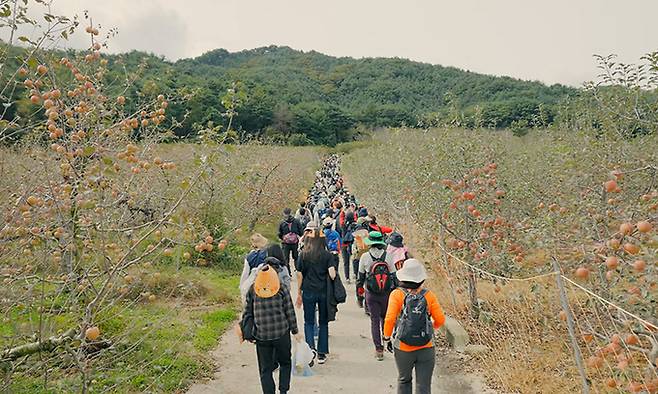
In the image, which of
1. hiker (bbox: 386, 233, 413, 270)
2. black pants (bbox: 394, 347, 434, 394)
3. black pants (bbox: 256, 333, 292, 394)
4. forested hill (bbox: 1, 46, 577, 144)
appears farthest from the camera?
forested hill (bbox: 1, 46, 577, 144)

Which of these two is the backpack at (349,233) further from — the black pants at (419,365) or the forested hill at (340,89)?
the forested hill at (340,89)

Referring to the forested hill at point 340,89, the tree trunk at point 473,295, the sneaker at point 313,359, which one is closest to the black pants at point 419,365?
the sneaker at point 313,359

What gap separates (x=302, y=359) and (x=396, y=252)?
1.77m

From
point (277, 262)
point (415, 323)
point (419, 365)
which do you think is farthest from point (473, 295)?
point (277, 262)

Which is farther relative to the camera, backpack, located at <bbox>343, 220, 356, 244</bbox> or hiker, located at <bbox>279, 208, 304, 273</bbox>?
backpack, located at <bbox>343, 220, 356, 244</bbox>

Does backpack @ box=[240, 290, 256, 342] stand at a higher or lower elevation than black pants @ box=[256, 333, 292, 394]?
higher

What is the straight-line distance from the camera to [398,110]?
8150 centimetres

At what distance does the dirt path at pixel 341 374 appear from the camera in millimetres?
5629

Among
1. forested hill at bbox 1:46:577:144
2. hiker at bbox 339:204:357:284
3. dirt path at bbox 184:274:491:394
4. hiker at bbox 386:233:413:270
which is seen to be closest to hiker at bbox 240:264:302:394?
dirt path at bbox 184:274:491:394

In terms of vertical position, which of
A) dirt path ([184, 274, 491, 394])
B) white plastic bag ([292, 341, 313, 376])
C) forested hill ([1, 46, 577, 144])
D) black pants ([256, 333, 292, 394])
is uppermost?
forested hill ([1, 46, 577, 144])

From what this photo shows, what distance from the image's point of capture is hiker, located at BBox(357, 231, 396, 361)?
619 cm

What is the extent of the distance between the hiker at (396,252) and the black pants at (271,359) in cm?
199

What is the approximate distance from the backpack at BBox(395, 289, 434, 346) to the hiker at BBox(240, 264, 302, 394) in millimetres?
1131

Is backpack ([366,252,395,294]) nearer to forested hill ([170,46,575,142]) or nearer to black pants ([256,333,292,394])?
black pants ([256,333,292,394])
